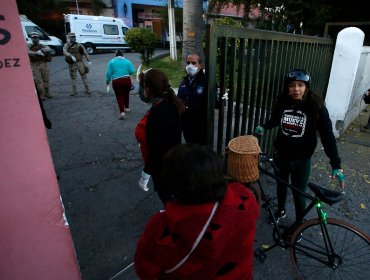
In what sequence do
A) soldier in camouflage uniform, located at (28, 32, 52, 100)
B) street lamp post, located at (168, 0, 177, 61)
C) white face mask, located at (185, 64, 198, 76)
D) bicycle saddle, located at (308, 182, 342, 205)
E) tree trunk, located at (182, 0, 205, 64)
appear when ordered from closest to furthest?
bicycle saddle, located at (308, 182, 342, 205) < white face mask, located at (185, 64, 198, 76) < soldier in camouflage uniform, located at (28, 32, 52, 100) < tree trunk, located at (182, 0, 205, 64) < street lamp post, located at (168, 0, 177, 61)

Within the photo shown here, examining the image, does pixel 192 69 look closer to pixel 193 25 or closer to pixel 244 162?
pixel 244 162

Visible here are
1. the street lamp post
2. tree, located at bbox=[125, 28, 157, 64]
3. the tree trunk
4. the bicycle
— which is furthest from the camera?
the street lamp post

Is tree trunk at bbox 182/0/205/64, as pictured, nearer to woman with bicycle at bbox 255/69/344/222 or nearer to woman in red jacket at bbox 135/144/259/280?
woman with bicycle at bbox 255/69/344/222

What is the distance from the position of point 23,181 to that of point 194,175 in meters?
1.07

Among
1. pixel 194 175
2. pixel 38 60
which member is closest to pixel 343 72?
pixel 194 175

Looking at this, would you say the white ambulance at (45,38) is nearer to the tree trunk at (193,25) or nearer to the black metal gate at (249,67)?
the tree trunk at (193,25)

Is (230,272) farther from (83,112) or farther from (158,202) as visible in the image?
(83,112)

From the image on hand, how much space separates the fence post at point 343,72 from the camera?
563 centimetres

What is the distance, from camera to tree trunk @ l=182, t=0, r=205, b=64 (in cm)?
1045

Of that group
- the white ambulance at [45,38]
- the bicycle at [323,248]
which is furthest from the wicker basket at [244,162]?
the white ambulance at [45,38]

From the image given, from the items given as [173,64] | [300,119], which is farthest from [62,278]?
[173,64]

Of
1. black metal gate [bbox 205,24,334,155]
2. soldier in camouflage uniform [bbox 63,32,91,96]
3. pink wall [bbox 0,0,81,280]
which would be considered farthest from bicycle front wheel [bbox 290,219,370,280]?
soldier in camouflage uniform [bbox 63,32,91,96]

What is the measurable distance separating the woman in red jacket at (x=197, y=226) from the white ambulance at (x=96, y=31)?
22.9 m

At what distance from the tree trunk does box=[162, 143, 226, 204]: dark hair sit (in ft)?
33.0
